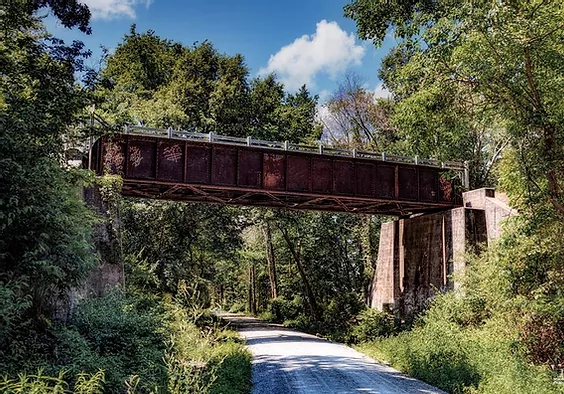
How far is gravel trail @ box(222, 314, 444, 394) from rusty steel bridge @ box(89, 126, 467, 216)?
7309 millimetres

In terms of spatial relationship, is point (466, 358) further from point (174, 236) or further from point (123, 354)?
point (174, 236)

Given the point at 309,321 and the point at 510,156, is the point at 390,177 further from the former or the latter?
the point at 309,321

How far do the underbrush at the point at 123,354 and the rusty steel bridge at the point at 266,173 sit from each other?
26.9 feet

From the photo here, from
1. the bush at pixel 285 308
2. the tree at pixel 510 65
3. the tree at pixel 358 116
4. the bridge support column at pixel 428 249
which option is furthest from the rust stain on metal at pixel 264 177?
the bush at pixel 285 308

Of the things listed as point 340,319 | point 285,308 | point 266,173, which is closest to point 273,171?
point 266,173

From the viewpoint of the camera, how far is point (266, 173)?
23109 millimetres

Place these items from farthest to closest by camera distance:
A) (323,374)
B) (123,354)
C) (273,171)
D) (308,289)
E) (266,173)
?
1. (308,289)
2. (273,171)
3. (266,173)
4. (323,374)
5. (123,354)

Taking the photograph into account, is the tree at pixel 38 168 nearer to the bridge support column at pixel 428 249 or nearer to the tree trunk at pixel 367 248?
the bridge support column at pixel 428 249

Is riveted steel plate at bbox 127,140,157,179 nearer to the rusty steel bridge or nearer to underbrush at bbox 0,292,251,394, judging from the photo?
the rusty steel bridge

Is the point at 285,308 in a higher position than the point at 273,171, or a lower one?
lower

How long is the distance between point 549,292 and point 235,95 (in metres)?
30.2

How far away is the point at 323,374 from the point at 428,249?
47.8 feet

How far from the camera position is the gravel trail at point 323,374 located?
11812 mm

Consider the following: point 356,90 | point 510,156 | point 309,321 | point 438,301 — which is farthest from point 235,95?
point 510,156
